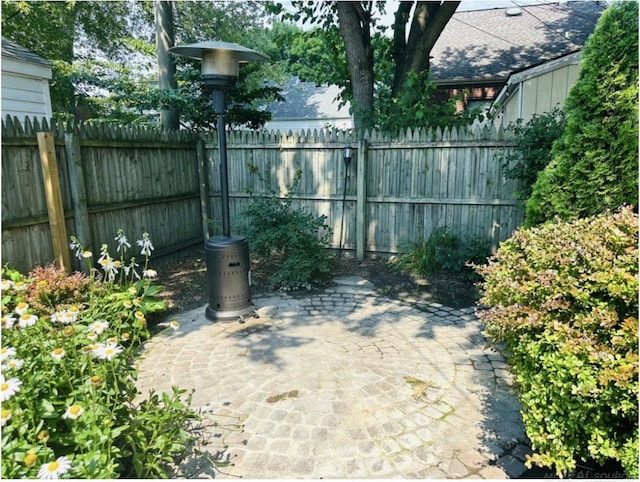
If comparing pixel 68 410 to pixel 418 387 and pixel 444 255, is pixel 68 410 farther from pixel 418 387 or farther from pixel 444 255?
pixel 444 255

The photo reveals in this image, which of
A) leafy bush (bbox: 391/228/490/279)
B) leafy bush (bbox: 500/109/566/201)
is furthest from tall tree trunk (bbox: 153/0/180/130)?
leafy bush (bbox: 500/109/566/201)

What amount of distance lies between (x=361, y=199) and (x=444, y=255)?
1.58m

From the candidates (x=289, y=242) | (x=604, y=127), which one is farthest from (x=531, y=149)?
(x=289, y=242)

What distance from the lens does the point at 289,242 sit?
565 cm

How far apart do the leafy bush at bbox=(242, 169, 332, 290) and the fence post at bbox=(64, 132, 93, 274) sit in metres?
2.00

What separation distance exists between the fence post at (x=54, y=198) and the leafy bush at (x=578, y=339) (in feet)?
14.7

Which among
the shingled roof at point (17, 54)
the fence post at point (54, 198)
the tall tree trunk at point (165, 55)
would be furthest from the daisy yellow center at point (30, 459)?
the tall tree trunk at point (165, 55)

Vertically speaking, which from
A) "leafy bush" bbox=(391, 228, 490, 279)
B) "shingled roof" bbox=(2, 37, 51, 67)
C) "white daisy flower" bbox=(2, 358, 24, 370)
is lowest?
"leafy bush" bbox=(391, 228, 490, 279)

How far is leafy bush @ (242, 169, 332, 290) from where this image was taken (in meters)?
5.45

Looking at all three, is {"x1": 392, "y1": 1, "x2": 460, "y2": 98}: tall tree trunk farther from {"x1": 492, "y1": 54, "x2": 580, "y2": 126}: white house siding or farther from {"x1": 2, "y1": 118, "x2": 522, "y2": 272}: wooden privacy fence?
{"x1": 492, "y1": 54, "x2": 580, "y2": 126}: white house siding

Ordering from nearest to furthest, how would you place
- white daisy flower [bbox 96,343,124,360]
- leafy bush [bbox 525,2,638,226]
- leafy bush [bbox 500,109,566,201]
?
white daisy flower [bbox 96,343,124,360]
leafy bush [bbox 525,2,638,226]
leafy bush [bbox 500,109,566,201]

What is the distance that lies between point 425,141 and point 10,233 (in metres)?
5.37

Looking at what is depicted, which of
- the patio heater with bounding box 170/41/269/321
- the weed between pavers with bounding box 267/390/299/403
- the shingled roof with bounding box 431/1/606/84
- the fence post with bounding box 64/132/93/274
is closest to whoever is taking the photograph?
the weed between pavers with bounding box 267/390/299/403

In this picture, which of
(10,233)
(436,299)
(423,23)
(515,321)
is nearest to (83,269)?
(10,233)
